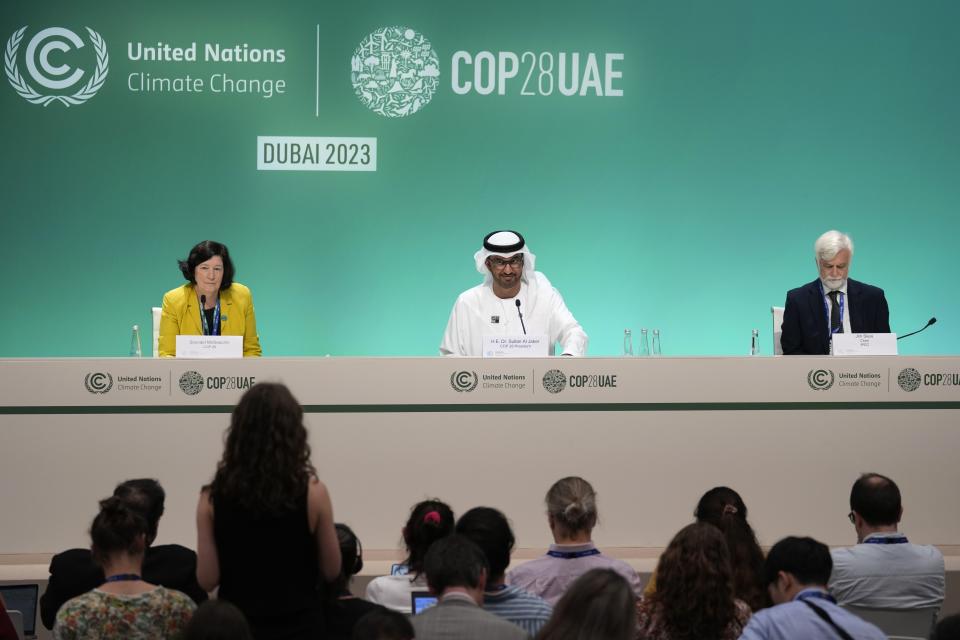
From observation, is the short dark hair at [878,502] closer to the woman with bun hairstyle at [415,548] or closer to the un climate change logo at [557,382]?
the woman with bun hairstyle at [415,548]

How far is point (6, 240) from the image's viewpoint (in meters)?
7.52

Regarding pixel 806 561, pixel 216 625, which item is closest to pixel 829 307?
pixel 806 561

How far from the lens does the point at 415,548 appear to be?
3215 millimetres

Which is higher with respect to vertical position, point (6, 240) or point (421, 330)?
point (6, 240)

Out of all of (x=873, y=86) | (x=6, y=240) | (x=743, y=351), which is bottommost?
(x=743, y=351)

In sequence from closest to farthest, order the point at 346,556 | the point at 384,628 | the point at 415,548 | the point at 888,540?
the point at 384,628 < the point at 346,556 < the point at 415,548 < the point at 888,540

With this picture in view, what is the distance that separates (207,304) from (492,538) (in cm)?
317

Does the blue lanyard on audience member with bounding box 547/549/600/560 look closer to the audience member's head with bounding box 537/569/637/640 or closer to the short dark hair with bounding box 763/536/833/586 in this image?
the short dark hair with bounding box 763/536/833/586

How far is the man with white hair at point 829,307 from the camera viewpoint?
5719 millimetres

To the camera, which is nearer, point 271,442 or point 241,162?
point 271,442

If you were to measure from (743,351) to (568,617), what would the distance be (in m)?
5.80

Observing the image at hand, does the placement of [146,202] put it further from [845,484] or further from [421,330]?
[845,484]

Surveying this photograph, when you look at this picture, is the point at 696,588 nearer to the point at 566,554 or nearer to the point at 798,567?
the point at 798,567

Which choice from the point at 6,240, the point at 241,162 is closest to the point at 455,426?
the point at 241,162
